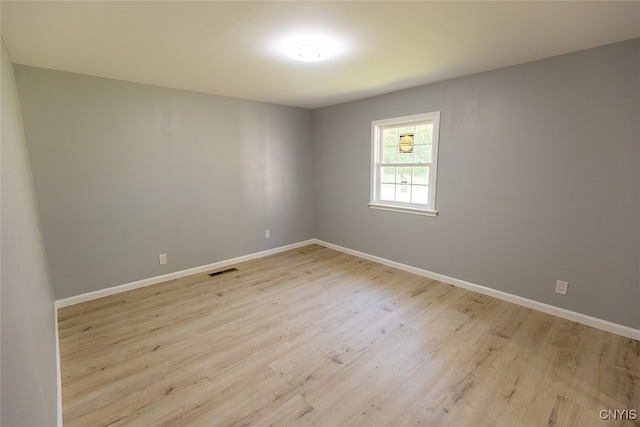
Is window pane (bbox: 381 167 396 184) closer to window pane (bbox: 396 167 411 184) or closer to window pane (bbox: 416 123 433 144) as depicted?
window pane (bbox: 396 167 411 184)

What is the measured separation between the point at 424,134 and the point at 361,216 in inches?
57.7

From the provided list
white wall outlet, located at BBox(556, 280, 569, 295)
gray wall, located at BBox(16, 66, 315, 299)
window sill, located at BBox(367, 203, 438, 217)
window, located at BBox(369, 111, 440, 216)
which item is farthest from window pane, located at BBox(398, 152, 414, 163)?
white wall outlet, located at BBox(556, 280, 569, 295)

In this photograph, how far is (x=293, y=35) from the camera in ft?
6.59

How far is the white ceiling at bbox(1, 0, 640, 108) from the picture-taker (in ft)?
5.50

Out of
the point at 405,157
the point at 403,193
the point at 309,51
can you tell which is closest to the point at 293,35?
the point at 309,51

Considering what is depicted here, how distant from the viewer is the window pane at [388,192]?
3.99 m

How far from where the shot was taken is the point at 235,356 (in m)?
2.18

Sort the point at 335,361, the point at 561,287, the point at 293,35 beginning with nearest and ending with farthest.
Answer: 1. the point at 293,35
2. the point at 335,361
3. the point at 561,287

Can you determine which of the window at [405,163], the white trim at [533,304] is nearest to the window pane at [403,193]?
the window at [405,163]

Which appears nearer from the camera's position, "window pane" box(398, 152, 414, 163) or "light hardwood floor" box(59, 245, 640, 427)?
"light hardwood floor" box(59, 245, 640, 427)

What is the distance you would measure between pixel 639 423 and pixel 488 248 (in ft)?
5.48

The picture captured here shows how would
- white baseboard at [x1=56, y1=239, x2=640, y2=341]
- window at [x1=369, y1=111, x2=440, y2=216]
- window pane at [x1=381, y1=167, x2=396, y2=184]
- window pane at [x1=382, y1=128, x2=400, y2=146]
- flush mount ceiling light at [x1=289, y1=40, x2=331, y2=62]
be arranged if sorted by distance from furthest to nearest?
1. window pane at [x1=381, y1=167, x2=396, y2=184]
2. window pane at [x1=382, y1=128, x2=400, y2=146]
3. window at [x1=369, y1=111, x2=440, y2=216]
4. white baseboard at [x1=56, y1=239, x2=640, y2=341]
5. flush mount ceiling light at [x1=289, y1=40, x2=331, y2=62]

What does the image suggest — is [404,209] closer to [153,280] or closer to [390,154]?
[390,154]

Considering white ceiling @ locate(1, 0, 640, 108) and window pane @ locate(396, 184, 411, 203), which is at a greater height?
white ceiling @ locate(1, 0, 640, 108)
